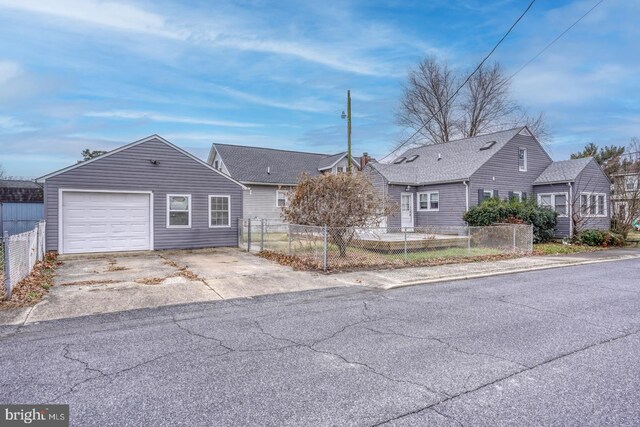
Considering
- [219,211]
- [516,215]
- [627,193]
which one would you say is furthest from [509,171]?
[219,211]

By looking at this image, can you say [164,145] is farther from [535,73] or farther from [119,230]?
[535,73]

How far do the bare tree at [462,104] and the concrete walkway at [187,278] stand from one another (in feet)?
89.0

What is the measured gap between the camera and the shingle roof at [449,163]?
2136 centimetres

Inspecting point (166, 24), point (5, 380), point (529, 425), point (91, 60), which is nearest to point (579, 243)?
point (529, 425)

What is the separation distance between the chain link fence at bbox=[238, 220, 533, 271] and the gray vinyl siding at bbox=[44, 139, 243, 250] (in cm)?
150

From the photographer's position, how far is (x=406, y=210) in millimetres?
22734

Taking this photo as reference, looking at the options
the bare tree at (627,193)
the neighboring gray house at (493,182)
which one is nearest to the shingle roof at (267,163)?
the neighboring gray house at (493,182)

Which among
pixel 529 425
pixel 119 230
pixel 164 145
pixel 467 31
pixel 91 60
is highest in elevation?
pixel 467 31

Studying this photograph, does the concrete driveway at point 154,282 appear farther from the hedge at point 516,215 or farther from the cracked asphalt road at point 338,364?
the hedge at point 516,215

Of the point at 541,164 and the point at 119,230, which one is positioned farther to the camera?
the point at 541,164

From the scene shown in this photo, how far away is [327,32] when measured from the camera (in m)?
15.9

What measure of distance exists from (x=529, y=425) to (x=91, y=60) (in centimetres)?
1774

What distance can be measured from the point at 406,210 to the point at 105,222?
620 inches

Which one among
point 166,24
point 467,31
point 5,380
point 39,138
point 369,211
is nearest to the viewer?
point 5,380
